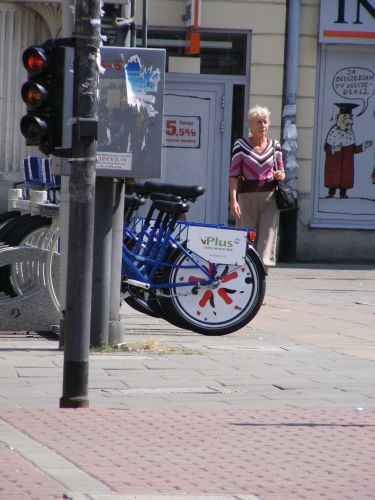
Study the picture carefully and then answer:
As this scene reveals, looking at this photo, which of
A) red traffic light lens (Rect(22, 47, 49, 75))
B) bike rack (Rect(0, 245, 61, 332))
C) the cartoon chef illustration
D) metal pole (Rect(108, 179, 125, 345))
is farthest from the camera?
the cartoon chef illustration

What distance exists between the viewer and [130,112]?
9.04m

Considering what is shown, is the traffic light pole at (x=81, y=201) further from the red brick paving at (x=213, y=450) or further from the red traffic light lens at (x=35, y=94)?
the red traffic light lens at (x=35, y=94)

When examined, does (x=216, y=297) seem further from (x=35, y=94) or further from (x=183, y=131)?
(x=183, y=131)

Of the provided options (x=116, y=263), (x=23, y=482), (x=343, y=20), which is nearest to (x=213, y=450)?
(x=23, y=482)

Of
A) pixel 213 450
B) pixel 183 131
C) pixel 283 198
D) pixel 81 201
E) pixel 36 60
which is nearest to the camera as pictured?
pixel 213 450

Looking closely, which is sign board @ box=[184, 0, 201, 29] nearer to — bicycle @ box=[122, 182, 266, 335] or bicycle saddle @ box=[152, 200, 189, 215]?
bicycle @ box=[122, 182, 266, 335]

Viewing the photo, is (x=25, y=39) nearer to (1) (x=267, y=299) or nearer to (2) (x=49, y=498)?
(1) (x=267, y=299)

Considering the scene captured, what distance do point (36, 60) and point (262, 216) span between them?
574 cm

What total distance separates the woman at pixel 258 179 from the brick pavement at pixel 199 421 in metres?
2.11

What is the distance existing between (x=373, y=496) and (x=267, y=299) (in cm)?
824

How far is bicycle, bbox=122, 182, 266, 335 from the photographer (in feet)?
32.5

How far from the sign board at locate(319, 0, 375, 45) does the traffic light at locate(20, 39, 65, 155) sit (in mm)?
10999

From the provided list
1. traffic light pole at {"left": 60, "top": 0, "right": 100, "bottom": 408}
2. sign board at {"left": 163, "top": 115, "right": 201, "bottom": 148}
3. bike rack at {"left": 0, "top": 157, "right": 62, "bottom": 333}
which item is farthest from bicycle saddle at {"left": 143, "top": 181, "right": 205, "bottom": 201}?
sign board at {"left": 163, "top": 115, "right": 201, "bottom": 148}

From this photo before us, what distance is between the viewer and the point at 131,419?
669 centimetres
